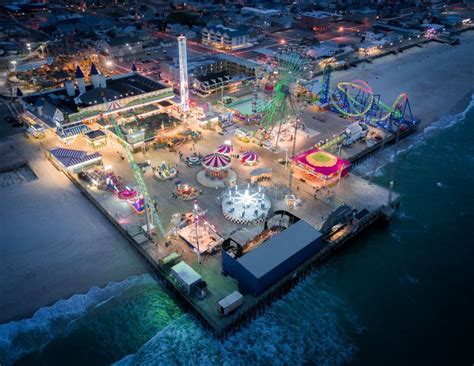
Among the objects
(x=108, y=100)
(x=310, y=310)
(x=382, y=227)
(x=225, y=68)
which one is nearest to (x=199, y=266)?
(x=310, y=310)

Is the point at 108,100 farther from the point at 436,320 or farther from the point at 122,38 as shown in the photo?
the point at 436,320

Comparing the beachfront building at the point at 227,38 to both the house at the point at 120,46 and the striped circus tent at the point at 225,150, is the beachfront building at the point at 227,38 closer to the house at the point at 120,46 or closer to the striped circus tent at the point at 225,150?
the house at the point at 120,46

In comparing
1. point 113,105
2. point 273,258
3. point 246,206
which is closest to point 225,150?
point 246,206

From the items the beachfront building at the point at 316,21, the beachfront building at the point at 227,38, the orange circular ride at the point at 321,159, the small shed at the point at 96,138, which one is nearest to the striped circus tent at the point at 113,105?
the small shed at the point at 96,138

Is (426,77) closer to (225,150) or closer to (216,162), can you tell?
(225,150)

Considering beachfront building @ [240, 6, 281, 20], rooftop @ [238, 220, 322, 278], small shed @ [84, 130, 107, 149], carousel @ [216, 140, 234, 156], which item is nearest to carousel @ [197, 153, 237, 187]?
carousel @ [216, 140, 234, 156]

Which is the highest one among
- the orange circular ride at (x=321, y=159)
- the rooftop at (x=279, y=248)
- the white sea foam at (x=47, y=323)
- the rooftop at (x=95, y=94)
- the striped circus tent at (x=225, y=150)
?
the rooftop at (x=95, y=94)
